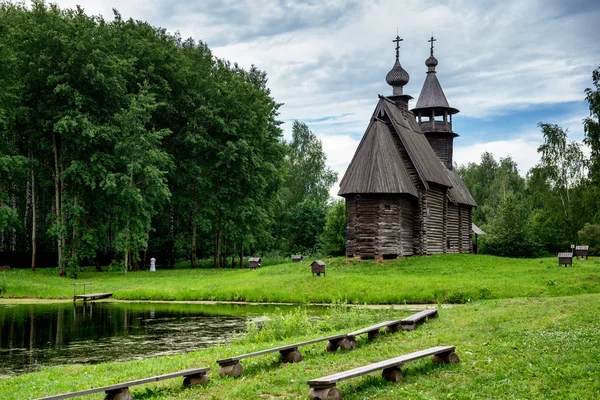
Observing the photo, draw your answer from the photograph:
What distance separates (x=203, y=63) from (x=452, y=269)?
26262 millimetres

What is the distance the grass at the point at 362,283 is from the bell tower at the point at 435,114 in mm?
13894

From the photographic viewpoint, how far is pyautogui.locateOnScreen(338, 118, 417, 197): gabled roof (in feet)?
110

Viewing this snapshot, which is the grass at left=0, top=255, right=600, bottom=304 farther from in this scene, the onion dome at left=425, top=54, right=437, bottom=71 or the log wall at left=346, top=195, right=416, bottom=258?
the onion dome at left=425, top=54, right=437, bottom=71

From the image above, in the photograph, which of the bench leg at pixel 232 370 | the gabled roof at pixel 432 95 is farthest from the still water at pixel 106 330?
the gabled roof at pixel 432 95

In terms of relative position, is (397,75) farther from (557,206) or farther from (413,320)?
(413,320)

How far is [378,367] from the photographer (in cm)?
795

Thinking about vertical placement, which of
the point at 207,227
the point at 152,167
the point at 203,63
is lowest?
the point at 207,227

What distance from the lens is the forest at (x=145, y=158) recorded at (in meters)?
35.1

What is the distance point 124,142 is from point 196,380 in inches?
1167

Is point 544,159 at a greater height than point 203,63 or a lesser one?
lesser

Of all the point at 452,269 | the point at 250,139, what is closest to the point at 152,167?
the point at 250,139

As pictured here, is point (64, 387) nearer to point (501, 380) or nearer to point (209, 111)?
point (501, 380)

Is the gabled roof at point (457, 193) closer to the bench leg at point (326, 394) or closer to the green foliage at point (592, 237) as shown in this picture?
the green foliage at point (592, 237)

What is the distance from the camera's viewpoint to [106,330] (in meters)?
17.6
